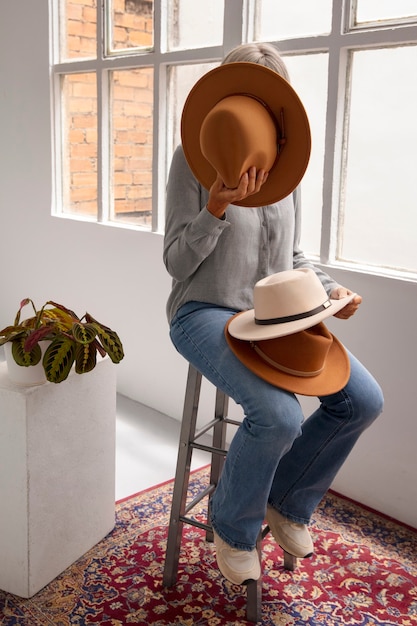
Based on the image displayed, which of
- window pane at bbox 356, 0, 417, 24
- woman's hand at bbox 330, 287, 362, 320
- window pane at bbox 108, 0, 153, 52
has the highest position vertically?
window pane at bbox 108, 0, 153, 52

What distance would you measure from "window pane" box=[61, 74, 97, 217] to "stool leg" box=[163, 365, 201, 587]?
1875 millimetres

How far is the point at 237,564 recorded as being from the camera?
1.84m

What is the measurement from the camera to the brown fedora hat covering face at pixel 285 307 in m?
1.82

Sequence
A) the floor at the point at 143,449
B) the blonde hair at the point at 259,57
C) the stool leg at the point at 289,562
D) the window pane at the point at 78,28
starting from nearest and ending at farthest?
the blonde hair at the point at 259,57 < the stool leg at the point at 289,562 < the floor at the point at 143,449 < the window pane at the point at 78,28

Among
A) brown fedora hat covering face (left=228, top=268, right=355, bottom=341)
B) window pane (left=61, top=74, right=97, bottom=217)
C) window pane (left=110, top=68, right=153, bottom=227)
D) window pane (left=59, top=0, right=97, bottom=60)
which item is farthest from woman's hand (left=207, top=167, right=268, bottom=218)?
window pane (left=59, top=0, right=97, bottom=60)

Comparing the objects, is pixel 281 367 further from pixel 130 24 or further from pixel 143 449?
pixel 130 24

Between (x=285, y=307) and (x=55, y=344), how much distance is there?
2.04 ft

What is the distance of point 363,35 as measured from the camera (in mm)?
2408

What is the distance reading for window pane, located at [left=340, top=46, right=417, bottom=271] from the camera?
2.40 metres

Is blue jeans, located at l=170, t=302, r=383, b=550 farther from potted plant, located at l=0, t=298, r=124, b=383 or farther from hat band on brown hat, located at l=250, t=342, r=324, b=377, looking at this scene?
potted plant, located at l=0, t=298, r=124, b=383

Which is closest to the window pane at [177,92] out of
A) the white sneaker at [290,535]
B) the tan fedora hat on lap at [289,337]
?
the tan fedora hat on lap at [289,337]

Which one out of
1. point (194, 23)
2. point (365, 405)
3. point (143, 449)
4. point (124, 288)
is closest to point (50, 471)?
point (365, 405)

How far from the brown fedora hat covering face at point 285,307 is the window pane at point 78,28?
2.24 metres

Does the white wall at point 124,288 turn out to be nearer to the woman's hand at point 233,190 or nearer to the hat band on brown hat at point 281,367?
the hat band on brown hat at point 281,367
